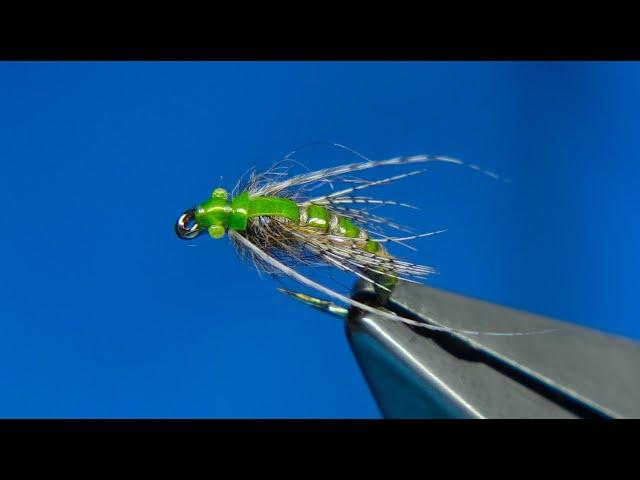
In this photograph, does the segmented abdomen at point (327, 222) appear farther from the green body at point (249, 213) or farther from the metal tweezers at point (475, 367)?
the metal tweezers at point (475, 367)

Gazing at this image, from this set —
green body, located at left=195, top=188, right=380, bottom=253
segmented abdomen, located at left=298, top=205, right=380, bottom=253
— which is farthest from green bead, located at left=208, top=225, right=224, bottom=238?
segmented abdomen, located at left=298, top=205, right=380, bottom=253

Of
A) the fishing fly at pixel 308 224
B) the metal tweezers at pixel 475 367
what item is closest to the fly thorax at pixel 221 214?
the fishing fly at pixel 308 224

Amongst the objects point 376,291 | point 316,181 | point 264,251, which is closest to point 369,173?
point 316,181

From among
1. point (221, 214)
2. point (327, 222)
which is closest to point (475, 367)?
point (327, 222)

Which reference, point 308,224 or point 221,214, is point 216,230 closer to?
point 221,214

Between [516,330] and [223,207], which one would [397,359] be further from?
[223,207]

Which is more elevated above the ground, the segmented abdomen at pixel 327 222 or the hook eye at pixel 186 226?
the hook eye at pixel 186 226

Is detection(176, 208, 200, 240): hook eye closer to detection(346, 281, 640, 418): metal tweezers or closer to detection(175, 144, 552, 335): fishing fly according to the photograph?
detection(175, 144, 552, 335): fishing fly
